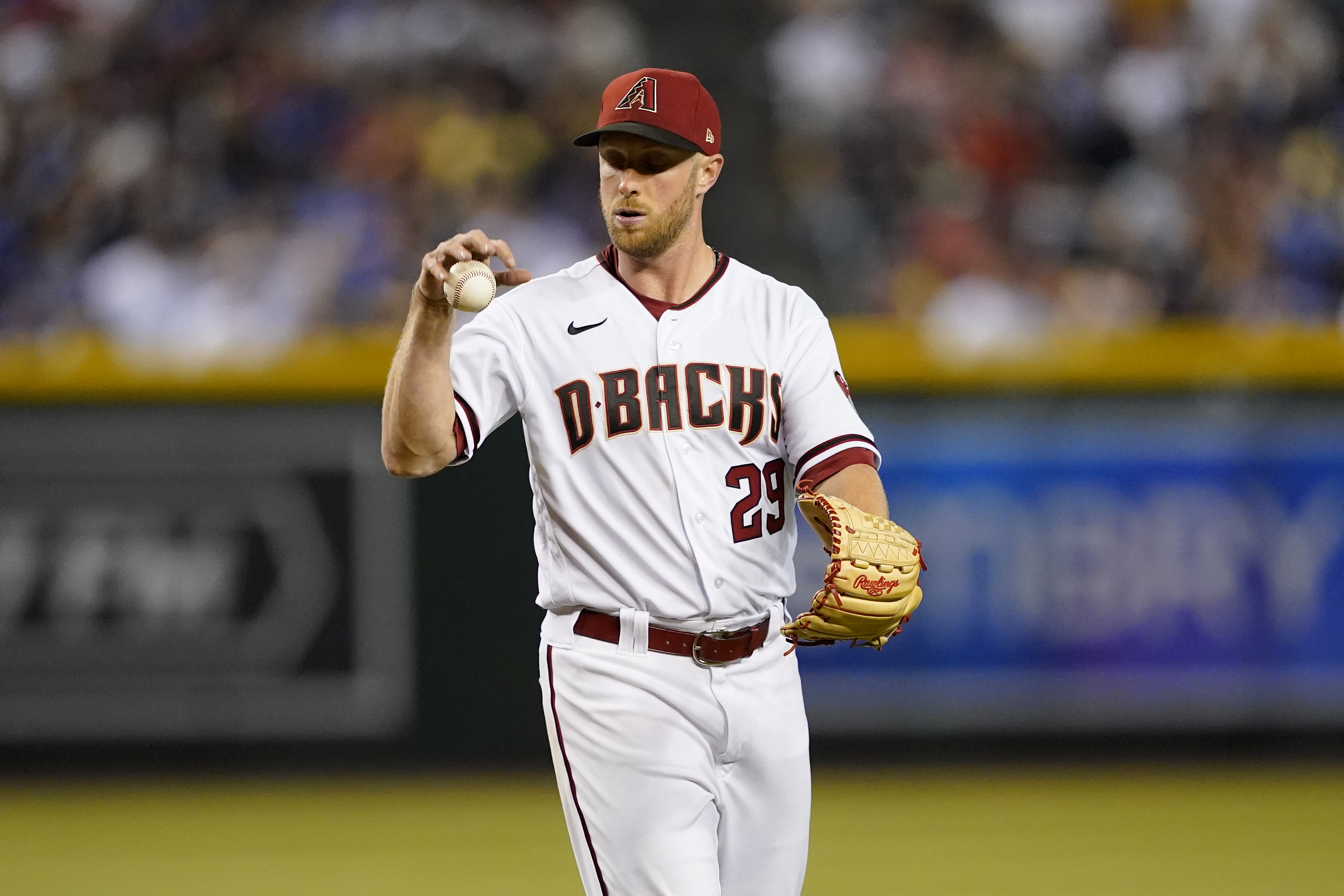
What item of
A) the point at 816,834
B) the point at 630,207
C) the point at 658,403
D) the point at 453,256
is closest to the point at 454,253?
the point at 453,256

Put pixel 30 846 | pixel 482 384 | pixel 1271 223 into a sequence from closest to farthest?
pixel 482 384 < pixel 30 846 < pixel 1271 223

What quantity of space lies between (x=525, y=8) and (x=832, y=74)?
195 cm

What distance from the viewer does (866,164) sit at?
30.3 ft

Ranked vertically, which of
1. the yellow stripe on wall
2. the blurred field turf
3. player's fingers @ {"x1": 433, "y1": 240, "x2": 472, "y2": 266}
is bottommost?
the blurred field turf

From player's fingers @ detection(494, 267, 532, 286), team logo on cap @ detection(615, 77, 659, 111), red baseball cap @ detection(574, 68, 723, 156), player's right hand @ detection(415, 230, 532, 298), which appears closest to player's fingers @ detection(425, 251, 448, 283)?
player's right hand @ detection(415, 230, 532, 298)

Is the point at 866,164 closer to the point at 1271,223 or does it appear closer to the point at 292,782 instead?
the point at 1271,223

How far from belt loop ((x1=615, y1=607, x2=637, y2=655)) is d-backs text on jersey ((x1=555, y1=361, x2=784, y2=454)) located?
320mm

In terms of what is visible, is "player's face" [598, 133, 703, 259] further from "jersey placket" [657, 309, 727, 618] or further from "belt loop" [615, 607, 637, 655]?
"belt loop" [615, 607, 637, 655]

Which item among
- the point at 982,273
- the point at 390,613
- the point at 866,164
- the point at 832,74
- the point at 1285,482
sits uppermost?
the point at 832,74

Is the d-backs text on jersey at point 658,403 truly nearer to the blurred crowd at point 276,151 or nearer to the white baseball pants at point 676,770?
the white baseball pants at point 676,770

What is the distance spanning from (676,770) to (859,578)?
50 centimetres

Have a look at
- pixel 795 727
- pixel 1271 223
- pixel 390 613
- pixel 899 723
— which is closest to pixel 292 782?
pixel 390 613

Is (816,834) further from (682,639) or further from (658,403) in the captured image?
(658,403)

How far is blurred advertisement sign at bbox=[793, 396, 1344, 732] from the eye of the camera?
664cm
